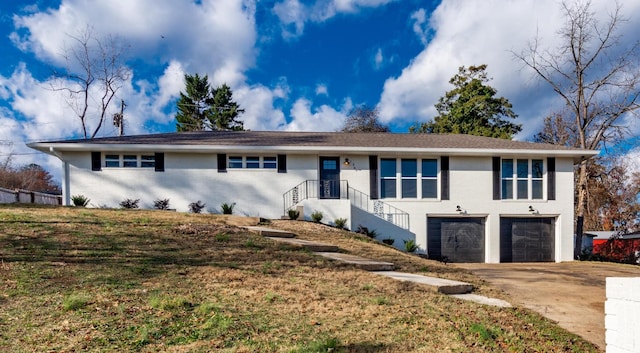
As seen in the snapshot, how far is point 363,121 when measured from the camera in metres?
30.3

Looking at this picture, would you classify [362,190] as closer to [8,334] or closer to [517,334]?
→ [517,334]

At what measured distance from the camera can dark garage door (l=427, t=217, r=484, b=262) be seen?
1330 centimetres

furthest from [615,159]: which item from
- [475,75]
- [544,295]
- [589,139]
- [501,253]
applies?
[544,295]

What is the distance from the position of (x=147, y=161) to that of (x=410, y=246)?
9745mm

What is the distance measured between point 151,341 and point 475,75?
2729cm

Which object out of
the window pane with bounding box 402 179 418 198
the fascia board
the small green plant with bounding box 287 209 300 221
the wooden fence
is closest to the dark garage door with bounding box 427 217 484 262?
the window pane with bounding box 402 179 418 198

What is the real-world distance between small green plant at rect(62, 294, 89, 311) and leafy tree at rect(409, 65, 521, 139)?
25.1m

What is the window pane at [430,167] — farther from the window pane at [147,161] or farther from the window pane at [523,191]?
the window pane at [147,161]

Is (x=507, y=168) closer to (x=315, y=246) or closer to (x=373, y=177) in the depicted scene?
(x=373, y=177)

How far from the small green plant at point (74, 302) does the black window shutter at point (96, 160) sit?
398 inches

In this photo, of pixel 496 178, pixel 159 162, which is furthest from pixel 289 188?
pixel 496 178

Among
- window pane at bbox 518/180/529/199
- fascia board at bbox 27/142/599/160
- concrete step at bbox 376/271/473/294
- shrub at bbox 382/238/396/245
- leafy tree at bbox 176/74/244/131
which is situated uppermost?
leafy tree at bbox 176/74/244/131

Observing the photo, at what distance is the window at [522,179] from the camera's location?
13602mm

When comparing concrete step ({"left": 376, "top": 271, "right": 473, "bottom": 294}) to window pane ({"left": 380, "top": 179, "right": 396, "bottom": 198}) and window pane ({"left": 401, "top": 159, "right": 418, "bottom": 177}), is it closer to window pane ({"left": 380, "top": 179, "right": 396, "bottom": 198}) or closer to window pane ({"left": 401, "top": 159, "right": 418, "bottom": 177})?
window pane ({"left": 380, "top": 179, "right": 396, "bottom": 198})
